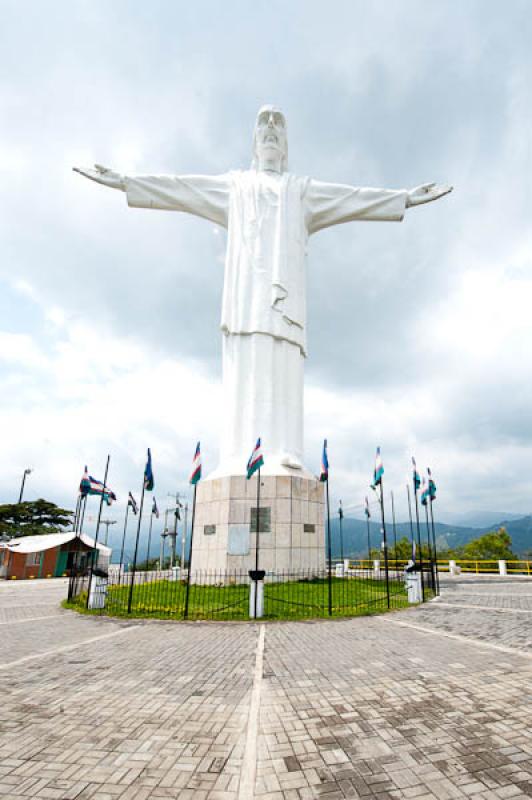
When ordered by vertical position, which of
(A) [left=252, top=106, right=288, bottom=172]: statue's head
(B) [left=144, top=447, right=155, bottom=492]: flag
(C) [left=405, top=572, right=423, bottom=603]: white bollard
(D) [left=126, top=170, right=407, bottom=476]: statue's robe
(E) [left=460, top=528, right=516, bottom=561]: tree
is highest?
(A) [left=252, top=106, right=288, bottom=172]: statue's head

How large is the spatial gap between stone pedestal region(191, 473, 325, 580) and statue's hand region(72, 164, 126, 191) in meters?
14.0

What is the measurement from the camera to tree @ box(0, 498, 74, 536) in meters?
41.0

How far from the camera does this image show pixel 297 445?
1967 centimetres

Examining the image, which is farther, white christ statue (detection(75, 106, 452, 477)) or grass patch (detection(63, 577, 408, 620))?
white christ statue (detection(75, 106, 452, 477))

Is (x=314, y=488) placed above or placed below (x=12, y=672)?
above

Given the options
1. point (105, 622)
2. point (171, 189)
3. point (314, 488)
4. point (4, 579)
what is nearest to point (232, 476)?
point (314, 488)

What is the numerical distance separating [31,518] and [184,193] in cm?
3524

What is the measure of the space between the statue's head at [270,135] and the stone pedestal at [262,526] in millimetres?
15382

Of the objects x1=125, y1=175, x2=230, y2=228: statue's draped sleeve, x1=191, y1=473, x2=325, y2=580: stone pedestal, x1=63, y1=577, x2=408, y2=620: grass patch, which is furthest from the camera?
x1=125, y1=175, x2=230, y2=228: statue's draped sleeve

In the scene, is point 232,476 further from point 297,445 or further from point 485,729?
point 485,729

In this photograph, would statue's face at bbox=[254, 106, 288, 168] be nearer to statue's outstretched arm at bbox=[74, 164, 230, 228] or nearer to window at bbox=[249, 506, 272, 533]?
statue's outstretched arm at bbox=[74, 164, 230, 228]

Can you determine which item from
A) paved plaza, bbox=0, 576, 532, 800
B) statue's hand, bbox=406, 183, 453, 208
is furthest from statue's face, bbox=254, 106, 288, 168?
paved plaza, bbox=0, 576, 532, 800

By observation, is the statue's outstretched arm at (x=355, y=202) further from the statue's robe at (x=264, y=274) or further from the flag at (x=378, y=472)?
the flag at (x=378, y=472)

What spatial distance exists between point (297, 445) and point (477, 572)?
63.3 feet
